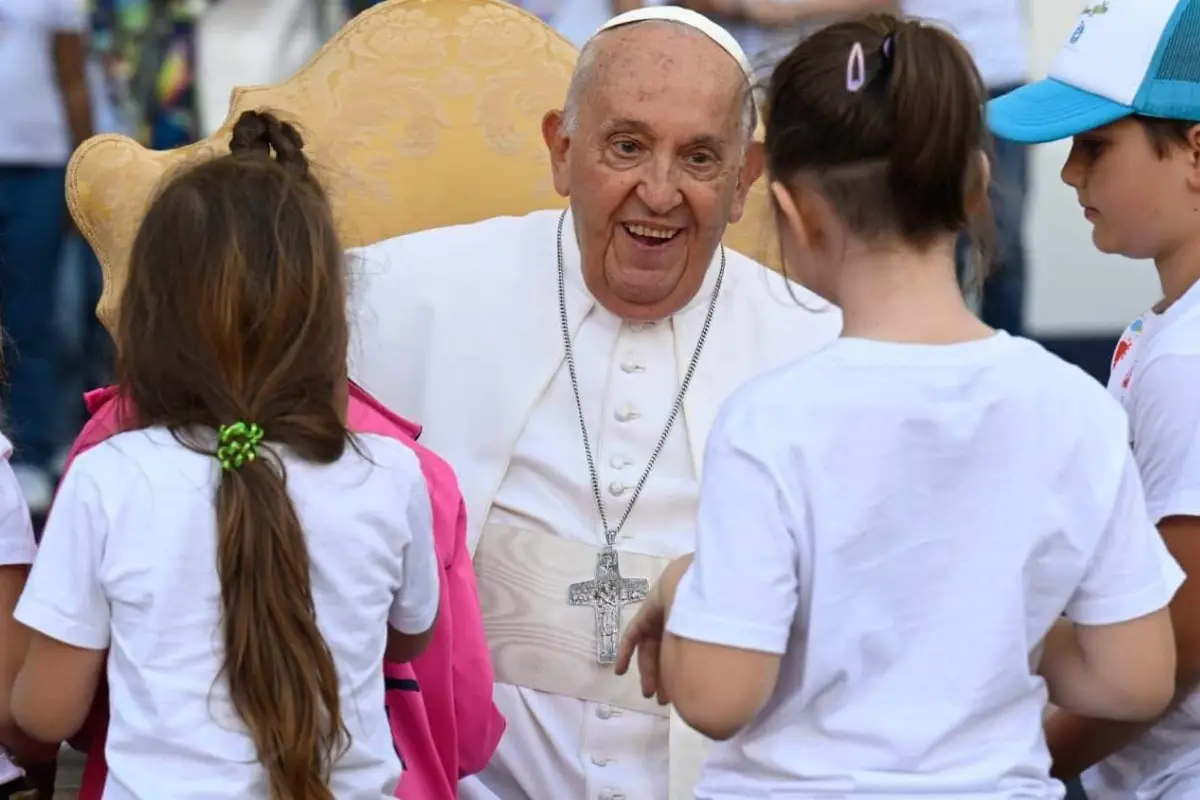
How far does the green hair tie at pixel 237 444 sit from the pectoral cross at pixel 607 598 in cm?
104

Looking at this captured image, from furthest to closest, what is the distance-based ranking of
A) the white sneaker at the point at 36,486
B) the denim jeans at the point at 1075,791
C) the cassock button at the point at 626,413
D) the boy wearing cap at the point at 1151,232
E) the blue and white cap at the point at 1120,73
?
the white sneaker at the point at 36,486, the denim jeans at the point at 1075,791, the cassock button at the point at 626,413, the blue and white cap at the point at 1120,73, the boy wearing cap at the point at 1151,232

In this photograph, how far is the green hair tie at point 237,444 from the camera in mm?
2020

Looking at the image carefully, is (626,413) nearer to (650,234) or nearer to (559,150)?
(650,234)

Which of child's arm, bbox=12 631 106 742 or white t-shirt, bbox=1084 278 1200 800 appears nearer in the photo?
child's arm, bbox=12 631 106 742

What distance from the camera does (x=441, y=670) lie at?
8.43 feet

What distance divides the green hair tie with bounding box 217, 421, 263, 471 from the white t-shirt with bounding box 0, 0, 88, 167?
3.03 meters

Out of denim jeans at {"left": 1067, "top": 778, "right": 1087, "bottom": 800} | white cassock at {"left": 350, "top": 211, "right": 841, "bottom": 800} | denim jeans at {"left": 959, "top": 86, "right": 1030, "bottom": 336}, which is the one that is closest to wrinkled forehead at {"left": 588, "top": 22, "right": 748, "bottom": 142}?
white cassock at {"left": 350, "top": 211, "right": 841, "bottom": 800}

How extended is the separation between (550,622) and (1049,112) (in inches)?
45.5

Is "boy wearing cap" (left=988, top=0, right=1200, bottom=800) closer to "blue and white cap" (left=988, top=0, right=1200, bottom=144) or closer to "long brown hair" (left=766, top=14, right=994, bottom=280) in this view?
"blue and white cap" (left=988, top=0, right=1200, bottom=144)

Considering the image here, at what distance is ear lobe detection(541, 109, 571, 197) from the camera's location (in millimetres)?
3205

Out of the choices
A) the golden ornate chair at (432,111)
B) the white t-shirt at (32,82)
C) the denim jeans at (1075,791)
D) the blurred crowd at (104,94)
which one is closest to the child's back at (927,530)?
the golden ornate chair at (432,111)

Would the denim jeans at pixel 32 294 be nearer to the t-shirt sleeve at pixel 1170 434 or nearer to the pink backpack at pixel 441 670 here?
the pink backpack at pixel 441 670

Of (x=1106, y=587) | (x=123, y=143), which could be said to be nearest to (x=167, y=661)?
(x=1106, y=587)

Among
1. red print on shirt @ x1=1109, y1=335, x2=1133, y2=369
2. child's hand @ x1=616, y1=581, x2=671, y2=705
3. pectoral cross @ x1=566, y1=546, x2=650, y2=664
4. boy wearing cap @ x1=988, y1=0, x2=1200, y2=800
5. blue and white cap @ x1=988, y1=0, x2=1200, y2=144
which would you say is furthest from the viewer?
pectoral cross @ x1=566, y1=546, x2=650, y2=664
